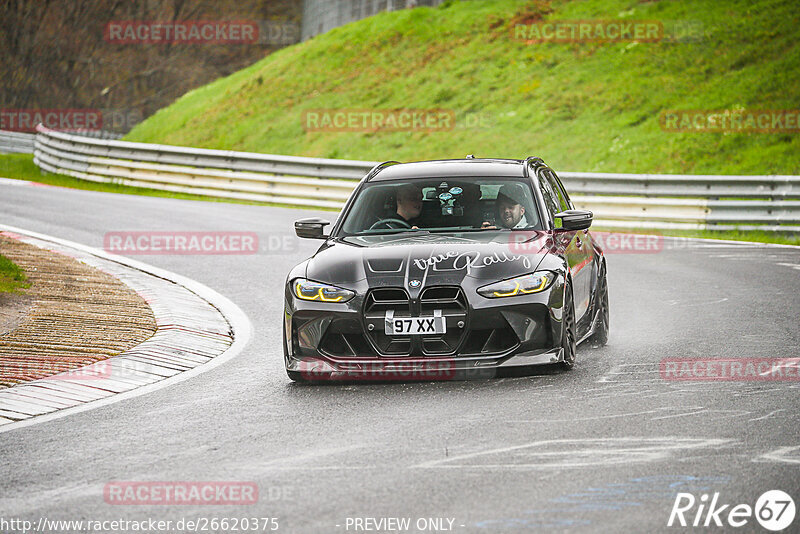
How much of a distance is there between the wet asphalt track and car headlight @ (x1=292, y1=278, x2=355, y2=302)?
0.65 meters

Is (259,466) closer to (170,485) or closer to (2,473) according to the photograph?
(170,485)

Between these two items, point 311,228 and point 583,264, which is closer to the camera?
point 311,228

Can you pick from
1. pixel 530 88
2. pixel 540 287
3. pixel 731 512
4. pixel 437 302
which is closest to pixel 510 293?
pixel 540 287

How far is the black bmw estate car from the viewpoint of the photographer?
24.7ft

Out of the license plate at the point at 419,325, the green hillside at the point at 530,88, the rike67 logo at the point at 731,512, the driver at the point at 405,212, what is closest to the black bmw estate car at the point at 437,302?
the license plate at the point at 419,325

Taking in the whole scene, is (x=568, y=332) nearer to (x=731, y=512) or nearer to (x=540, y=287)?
(x=540, y=287)

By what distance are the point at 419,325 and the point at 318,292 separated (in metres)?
0.79

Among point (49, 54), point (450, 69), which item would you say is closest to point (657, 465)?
point (450, 69)

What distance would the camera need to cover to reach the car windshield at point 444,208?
879 centimetres

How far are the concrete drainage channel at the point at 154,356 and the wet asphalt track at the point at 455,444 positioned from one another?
0.78ft

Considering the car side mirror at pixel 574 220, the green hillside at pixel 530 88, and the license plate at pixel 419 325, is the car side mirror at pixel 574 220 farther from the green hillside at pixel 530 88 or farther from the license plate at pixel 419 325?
the green hillside at pixel 530 88

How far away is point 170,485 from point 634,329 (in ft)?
19.0

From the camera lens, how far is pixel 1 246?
14484mm

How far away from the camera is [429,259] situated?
779cm
